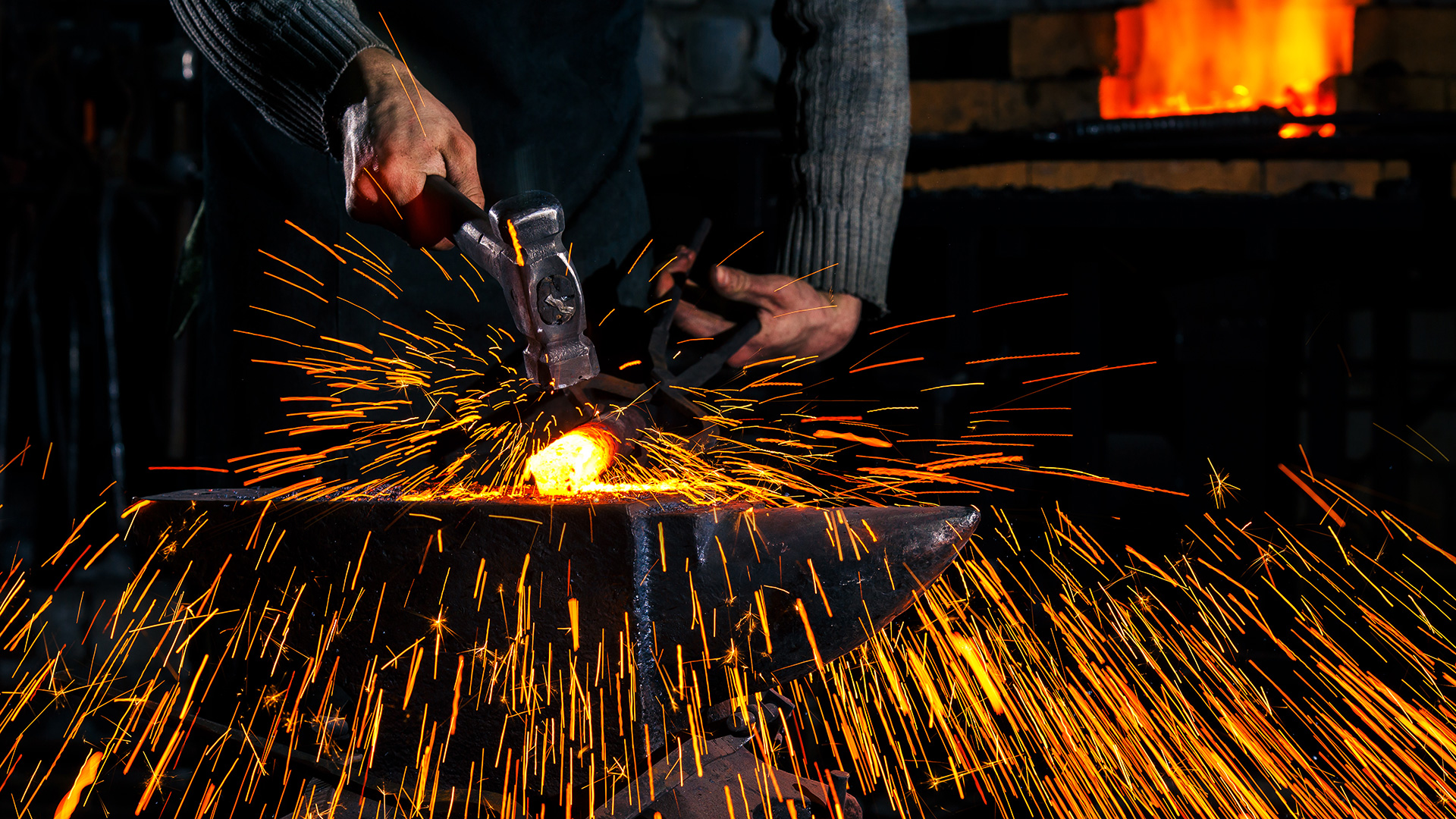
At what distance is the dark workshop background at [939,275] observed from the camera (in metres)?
4.15

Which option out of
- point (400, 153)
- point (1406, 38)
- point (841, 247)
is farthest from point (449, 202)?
point (1406, 38)

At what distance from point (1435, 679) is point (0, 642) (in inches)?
200

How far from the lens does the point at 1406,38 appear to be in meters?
5.03

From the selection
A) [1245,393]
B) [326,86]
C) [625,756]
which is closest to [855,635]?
[625,756]

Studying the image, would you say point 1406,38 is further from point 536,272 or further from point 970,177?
point 536,272

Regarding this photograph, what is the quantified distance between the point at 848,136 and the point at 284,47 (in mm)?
1110

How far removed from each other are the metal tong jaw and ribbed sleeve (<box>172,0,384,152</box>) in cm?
42

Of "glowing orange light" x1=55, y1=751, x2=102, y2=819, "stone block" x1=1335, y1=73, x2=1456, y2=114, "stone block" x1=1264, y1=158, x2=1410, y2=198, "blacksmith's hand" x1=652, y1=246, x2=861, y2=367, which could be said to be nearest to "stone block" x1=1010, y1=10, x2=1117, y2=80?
"stone block" x1=1264, y1=158, x2=1410, y2=198

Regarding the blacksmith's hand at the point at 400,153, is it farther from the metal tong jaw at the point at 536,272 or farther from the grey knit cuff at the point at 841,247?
the grey knit cuff at the point at 841,247

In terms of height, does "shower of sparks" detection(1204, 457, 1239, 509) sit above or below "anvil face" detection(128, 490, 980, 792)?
below

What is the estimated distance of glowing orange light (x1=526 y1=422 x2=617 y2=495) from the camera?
4.47 feet

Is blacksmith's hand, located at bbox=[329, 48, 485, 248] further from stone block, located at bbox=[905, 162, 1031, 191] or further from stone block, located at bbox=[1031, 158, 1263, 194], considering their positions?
stone block, located at bbox=[1031, 158, 1263, 194]

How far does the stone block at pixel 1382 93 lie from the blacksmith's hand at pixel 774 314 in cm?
439

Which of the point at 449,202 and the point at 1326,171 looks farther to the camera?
the point at 1326,171
